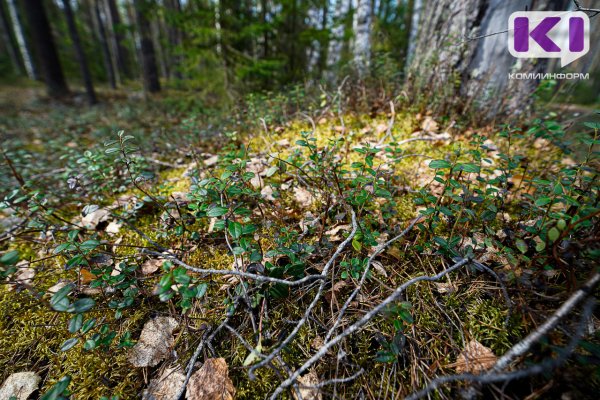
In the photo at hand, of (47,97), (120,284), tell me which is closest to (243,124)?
(120,284)

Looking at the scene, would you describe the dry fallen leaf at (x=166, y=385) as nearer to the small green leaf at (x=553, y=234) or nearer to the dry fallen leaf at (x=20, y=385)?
the dry fallen leaf at (x=20, y=385)

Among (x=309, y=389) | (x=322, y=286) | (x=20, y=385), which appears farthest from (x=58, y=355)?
(x=322, y=286)

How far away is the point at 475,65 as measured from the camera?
3.07m

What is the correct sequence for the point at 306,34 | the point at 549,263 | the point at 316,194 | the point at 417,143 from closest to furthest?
the point at 549,263 < the point at 316,194 < the point at 417,143 < the point at 306,34

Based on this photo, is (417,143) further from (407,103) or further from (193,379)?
(193,379)

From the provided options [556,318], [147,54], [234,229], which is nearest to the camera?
[556,318]

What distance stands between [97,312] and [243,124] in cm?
265

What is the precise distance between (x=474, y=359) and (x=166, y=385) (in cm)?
147

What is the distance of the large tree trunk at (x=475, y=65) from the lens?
2.89m

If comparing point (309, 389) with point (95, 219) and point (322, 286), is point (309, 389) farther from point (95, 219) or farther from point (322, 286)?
point (95, 219)

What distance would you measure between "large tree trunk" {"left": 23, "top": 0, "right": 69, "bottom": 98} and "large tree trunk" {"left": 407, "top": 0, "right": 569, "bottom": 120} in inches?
497

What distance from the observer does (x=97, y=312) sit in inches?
58.9

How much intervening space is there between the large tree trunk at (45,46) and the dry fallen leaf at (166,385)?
13.0 m

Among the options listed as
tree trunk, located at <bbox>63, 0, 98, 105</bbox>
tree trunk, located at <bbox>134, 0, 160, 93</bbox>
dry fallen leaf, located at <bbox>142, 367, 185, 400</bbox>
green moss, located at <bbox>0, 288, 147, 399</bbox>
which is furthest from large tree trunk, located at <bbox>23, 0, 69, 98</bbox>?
dry fallen leaf, located at <bbox>142, 367, 185, 400</bbox>
